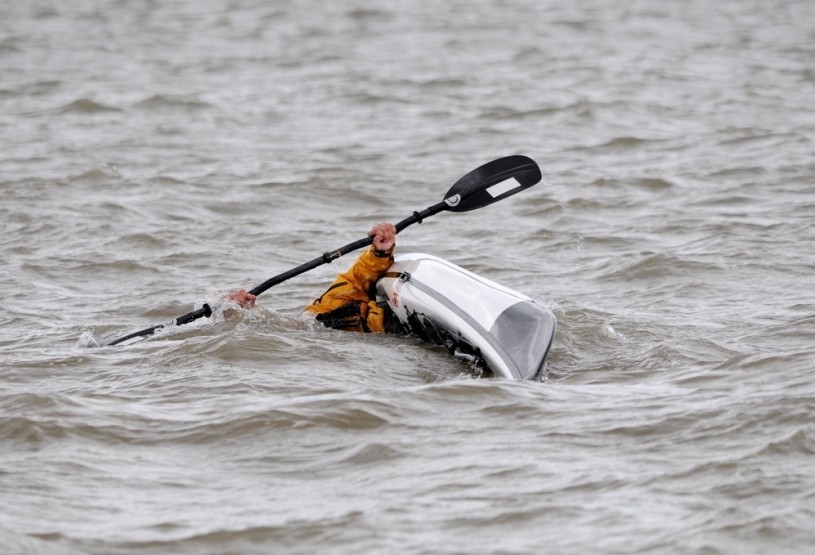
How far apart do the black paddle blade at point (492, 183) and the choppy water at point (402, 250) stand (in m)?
0.82

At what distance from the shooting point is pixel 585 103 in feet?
51.8

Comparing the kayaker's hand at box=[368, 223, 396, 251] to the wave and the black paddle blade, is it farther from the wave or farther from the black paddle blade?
the wave

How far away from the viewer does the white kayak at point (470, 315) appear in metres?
6.48

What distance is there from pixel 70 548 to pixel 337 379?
84.4 inches

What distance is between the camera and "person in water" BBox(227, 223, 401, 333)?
750 cm

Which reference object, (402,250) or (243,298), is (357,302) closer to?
(243,298)

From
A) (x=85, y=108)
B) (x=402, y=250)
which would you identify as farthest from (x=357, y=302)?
(x=85, y=108)

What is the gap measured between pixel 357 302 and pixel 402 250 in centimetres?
255

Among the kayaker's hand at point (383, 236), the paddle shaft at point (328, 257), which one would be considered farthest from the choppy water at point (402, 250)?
the kayaker's hand at point (383, 236)

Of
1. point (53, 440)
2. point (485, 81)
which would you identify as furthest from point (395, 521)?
point (485, 81)

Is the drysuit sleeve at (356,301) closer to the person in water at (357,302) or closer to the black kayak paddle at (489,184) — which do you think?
the person in water at (357,302)

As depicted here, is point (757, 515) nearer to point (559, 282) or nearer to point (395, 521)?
point (395, 521)

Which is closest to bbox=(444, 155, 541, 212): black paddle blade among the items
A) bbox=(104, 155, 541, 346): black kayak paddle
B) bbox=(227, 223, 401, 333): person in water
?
bbox=(104, 155, 541, 346): black kayak paddle

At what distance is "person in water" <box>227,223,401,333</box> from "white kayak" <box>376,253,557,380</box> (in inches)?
2.7
